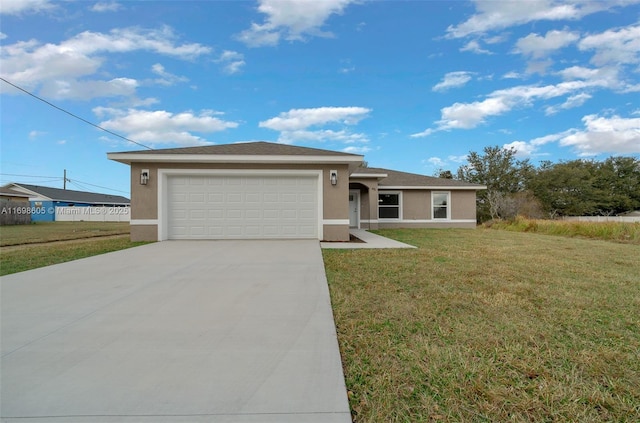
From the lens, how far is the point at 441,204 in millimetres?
17828

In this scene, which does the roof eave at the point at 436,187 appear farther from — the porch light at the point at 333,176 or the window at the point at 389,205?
the porch light at the point at 333,176

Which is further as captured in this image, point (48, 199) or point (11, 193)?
point (48, 199)

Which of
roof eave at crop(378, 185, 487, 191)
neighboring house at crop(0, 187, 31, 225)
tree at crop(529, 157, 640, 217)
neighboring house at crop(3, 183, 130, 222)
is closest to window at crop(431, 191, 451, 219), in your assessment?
roof eave at crop(378, 185, 487, 191)

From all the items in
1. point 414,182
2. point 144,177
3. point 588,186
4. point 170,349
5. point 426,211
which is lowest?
point 170,349

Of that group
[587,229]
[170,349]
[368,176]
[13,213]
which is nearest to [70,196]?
[13,213]

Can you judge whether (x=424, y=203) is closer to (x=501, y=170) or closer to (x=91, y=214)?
(x=501, y=170)

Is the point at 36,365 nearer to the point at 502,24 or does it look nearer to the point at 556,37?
the point at 502,24

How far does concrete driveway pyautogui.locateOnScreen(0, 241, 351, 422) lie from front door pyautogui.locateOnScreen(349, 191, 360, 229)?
11.3m

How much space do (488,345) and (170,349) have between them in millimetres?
2918

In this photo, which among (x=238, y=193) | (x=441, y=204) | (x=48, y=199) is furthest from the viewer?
(x=48, y=199)

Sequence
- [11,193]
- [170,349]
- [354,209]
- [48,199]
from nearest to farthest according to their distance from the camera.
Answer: [170,349], [354,209], [11,193], [48,199]

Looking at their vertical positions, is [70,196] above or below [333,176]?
above

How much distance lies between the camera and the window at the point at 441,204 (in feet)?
58.2

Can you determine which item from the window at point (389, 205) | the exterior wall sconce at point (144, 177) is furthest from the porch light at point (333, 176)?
the window at point (389, 205)
